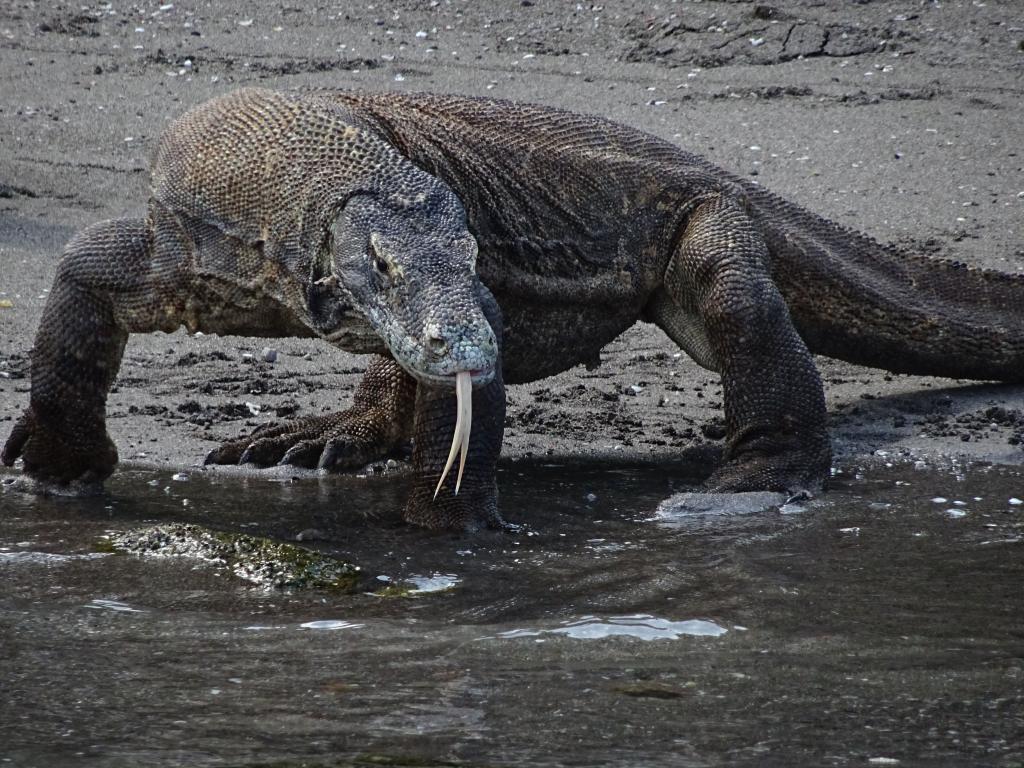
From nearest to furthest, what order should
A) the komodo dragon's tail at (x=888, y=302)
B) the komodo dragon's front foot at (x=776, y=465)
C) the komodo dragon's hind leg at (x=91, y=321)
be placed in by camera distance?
the komodo dragon's hind leg at (x=91, y=321) < the komodo dragon's front foot at (x=776, y=465) < the komodo dragon's tail at (x=888, y=302)

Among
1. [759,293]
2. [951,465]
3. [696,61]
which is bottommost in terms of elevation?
[951,465]

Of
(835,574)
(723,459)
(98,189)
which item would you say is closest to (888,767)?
(835,574)

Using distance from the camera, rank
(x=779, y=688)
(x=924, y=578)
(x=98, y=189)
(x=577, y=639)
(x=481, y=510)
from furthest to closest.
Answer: (x=98, y=189) < (x=481, y=510) < (x=924, y=578) < (x=577, y=639) < (x=779, y=688)

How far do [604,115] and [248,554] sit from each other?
6076mm

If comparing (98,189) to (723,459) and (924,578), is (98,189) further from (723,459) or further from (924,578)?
(924,578)

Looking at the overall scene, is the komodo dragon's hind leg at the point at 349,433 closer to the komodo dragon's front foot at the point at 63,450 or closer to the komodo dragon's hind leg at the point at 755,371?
the komodo dragon's front foot at the point at 63,450

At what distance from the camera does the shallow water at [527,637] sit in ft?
10.3

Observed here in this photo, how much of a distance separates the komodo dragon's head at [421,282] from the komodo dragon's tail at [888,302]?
2.12 meters

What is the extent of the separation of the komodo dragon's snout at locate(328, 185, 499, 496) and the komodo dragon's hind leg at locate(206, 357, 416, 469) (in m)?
1.51

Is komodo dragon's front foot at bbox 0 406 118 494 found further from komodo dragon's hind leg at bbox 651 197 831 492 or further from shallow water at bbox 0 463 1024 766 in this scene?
komodo dragon's hind leg at bbox 651 197 831 492

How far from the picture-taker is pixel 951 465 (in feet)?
20.7

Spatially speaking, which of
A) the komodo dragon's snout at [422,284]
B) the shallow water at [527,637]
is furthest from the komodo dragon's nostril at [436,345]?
the shallow water at [527,637]

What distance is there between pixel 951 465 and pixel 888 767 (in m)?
3.45

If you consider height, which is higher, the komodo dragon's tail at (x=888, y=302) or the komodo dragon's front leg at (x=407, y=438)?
the komodo dragon's tail at (x=888, y=302)
